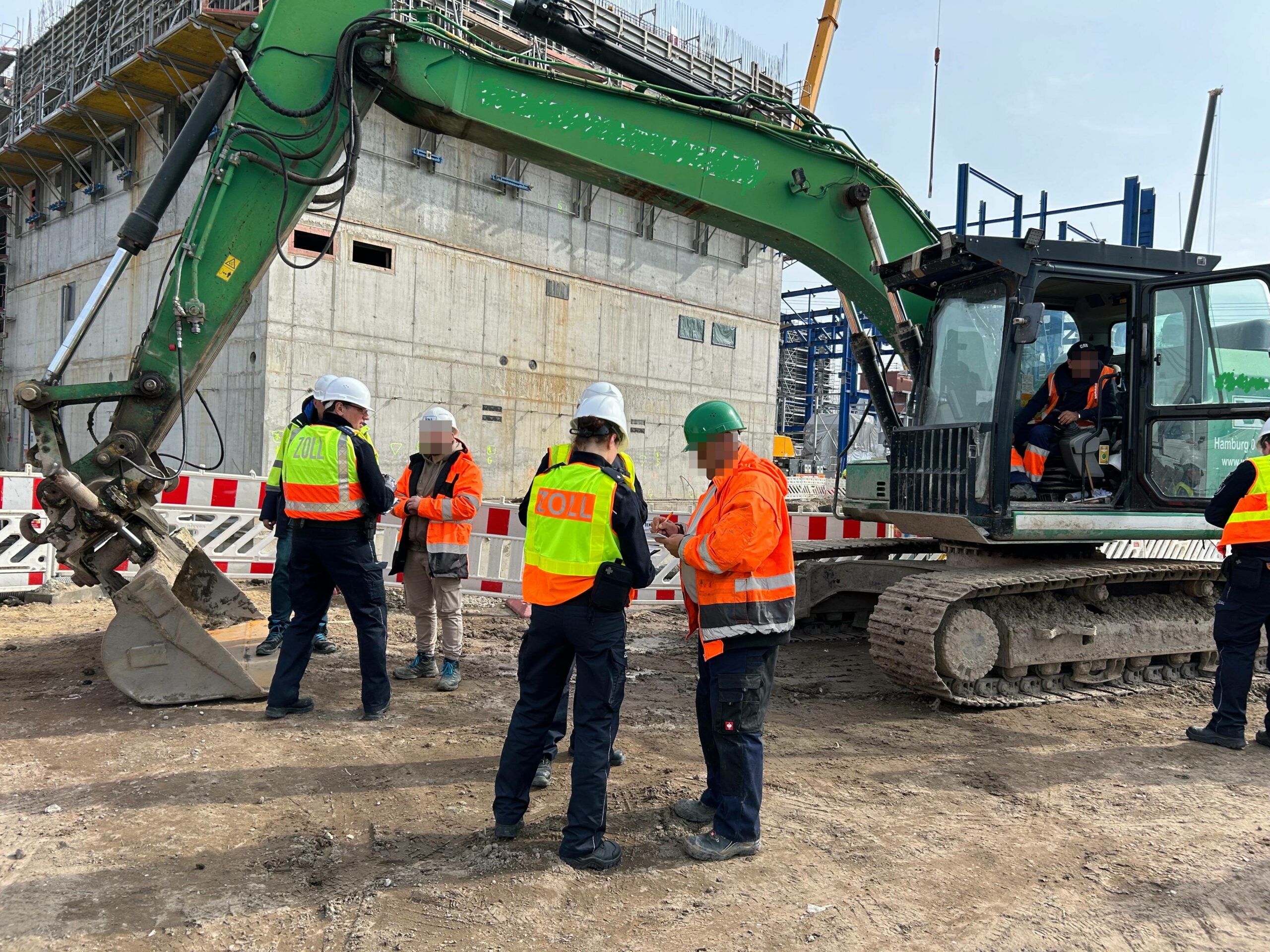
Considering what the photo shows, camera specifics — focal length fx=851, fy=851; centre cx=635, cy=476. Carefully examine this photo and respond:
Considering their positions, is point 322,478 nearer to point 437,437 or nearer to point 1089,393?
point 437,437

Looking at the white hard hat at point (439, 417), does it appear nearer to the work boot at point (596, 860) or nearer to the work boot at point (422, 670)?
the work boot at point (422, 670)

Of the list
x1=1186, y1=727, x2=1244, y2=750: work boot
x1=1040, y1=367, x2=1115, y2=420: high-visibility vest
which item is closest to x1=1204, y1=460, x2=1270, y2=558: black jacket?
x1=1186, y1=727, x2=1244, y2=750: work boot

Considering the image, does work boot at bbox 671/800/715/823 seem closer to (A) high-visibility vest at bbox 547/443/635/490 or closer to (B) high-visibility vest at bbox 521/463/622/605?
(B) high-visibility vest at bbox 521/463/622/605

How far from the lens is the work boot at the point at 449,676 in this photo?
19.2ft

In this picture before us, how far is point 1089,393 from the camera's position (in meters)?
6.34

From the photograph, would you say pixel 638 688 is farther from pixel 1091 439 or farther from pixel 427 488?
pixel 1091 439

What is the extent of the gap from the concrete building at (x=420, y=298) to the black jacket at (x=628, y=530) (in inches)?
486

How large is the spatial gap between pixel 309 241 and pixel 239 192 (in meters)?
11.8

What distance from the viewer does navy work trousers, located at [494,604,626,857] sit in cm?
340

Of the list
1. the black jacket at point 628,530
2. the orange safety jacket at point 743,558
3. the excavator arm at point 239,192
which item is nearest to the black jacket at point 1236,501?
the orange safety jacket at point 743,558

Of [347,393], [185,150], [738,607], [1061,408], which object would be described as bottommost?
[738,607]

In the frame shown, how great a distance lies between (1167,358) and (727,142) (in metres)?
3.53

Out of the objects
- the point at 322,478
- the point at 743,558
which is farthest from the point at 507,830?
the point at 322,478

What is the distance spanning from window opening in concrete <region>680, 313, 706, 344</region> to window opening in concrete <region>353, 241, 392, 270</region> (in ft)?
27.8
